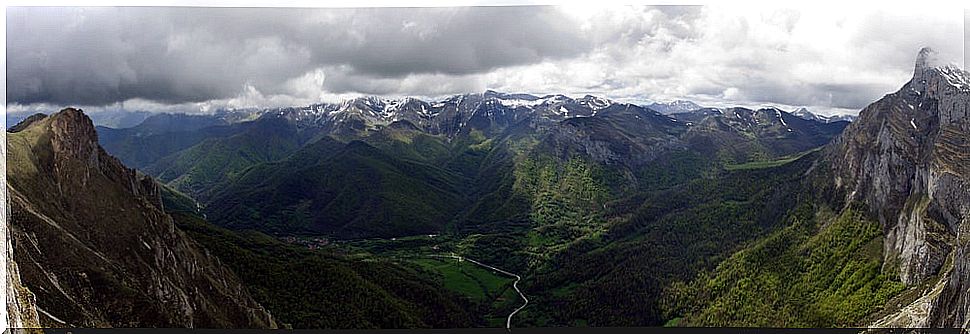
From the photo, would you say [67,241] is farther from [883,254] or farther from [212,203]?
[883,254]

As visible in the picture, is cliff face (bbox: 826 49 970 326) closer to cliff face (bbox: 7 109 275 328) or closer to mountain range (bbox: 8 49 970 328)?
mountain range (bbox: 8 49 970 328)

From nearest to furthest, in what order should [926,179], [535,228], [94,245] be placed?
[94,245], [926,179], [535,228]

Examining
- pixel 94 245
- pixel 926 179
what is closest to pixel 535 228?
pixel 926 179

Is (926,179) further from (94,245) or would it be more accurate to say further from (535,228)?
(94,245)

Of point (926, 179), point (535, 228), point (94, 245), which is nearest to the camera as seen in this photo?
point (94, 245)

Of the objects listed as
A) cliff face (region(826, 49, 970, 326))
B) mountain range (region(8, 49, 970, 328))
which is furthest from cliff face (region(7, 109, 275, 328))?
cliff face (region(826, 49, 970, 326))

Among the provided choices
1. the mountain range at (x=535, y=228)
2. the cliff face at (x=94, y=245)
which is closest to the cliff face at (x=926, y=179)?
the mountain range at (x=535, y=228)
